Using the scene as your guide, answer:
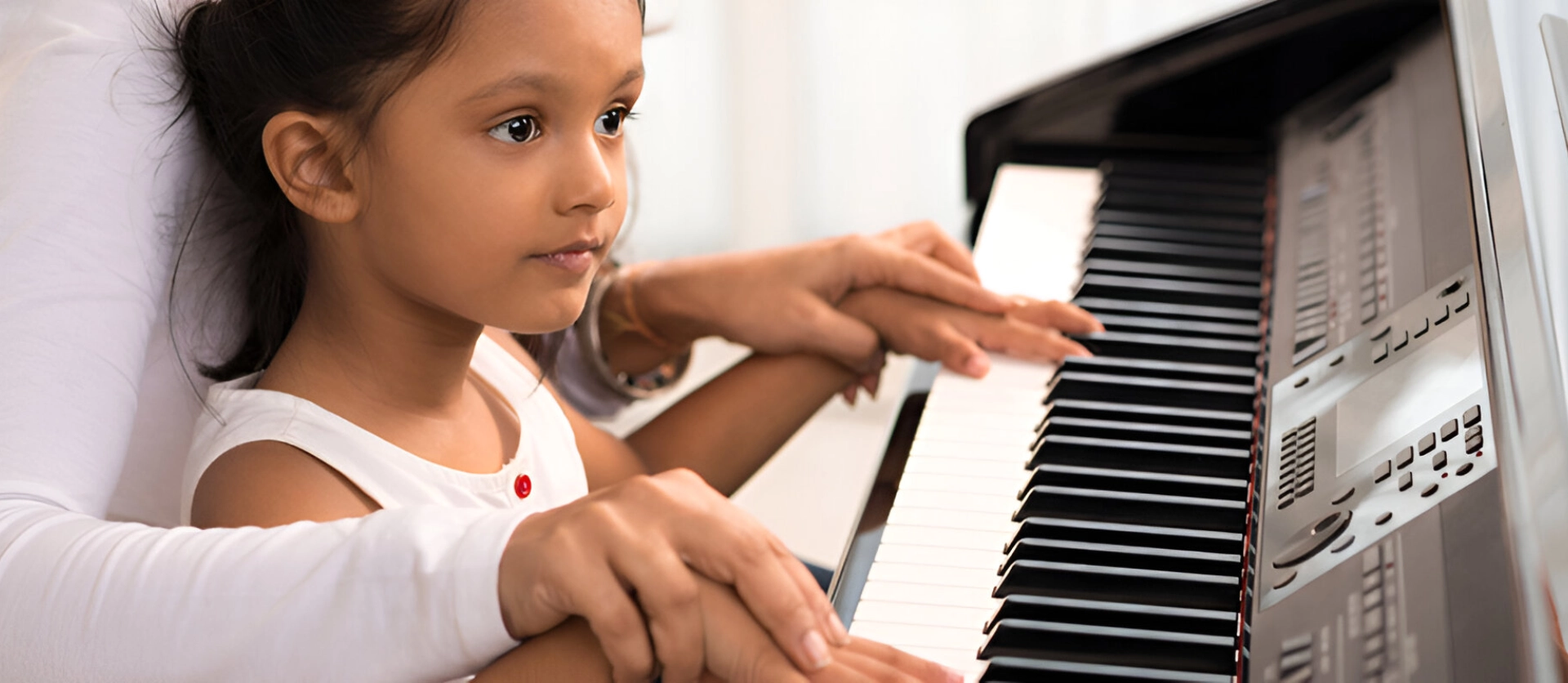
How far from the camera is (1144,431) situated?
99cm

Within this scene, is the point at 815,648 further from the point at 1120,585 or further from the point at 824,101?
the point at 824,101

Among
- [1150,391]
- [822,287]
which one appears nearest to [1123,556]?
[1150,391]

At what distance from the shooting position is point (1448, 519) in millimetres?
708

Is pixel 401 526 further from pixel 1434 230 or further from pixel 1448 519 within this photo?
pixel 1434 230

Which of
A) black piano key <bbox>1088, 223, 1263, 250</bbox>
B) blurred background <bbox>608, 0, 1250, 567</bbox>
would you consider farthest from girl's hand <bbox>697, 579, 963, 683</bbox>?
blurred background <bbox>608, 0, 1250, 567</bbox>

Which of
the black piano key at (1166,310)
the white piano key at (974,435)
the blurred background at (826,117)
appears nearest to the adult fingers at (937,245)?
the black piano key at (1166,310)

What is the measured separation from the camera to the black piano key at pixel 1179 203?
1376 mm

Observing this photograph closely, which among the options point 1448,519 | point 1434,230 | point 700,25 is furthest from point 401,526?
point 700,25

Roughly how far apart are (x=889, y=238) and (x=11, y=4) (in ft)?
2.31

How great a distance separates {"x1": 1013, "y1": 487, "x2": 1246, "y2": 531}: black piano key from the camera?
0.87 metres

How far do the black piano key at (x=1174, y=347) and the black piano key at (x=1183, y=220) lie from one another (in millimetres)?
232

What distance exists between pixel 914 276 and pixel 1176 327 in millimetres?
223

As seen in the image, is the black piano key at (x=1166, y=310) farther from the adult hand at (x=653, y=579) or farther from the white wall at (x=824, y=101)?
the white wall at (x=824, y=101)

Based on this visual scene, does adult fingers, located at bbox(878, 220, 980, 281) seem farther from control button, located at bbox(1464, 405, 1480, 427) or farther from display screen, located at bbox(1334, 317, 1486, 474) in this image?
control button, located at bbox(1464, 405, 1480, 427)
